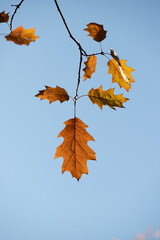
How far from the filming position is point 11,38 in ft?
3.46

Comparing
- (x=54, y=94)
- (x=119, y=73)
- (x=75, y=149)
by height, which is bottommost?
(x=75, y=149)

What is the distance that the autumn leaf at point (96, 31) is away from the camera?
4.74 ft

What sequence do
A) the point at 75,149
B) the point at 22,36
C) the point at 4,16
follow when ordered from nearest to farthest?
the point at 22,36 → the point at 4,16 → the point at 75,149

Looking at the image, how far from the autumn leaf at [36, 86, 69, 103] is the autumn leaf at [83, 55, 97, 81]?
10.4 inches

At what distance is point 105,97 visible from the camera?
4.91 feet

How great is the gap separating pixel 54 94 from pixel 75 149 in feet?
1.49

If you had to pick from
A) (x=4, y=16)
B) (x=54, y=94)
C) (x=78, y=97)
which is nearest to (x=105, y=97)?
(x=78, y=97)

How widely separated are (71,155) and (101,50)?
81 centimetres

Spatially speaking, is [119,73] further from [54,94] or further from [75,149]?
[75,149]

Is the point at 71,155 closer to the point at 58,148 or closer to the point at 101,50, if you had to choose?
the point at 58,148

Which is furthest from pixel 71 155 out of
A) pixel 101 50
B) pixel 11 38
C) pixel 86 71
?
pixel 11 38

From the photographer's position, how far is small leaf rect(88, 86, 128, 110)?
4.90 feet

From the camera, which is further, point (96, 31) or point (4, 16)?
point (96, 31)

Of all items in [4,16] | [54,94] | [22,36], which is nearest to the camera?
[22,36]
